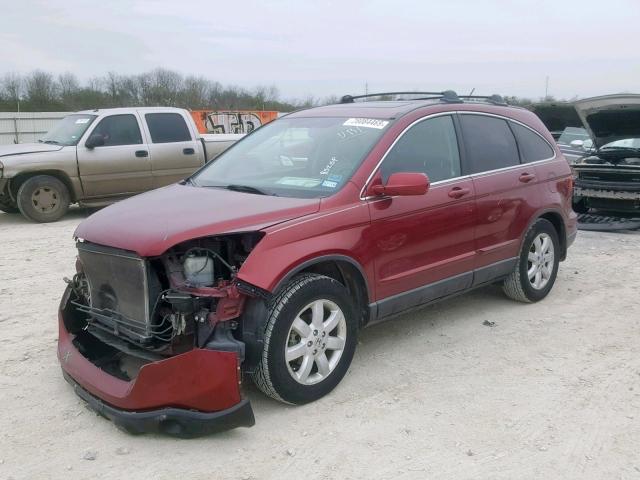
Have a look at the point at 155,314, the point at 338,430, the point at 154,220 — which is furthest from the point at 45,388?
the point at 338,430

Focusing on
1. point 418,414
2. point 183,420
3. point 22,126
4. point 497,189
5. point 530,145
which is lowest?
point 418,414

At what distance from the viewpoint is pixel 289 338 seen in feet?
11.9

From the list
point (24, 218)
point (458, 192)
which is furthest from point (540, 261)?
point (24, 218)

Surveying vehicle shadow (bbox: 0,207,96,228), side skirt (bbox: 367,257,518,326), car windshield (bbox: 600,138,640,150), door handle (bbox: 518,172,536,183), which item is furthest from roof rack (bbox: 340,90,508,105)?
vehicle shadow (bbox: 0,207,96,228)

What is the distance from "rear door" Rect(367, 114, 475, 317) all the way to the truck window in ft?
23.5

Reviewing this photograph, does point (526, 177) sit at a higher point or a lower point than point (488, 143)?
lower

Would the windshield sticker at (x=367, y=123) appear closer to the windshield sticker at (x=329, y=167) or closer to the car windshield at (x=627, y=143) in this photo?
the windshield sticker at (x=329, y=167)

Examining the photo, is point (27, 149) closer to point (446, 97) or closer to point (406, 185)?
point (446, 97)

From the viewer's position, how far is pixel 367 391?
3.94m

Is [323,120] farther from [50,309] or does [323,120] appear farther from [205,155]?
[205,155]

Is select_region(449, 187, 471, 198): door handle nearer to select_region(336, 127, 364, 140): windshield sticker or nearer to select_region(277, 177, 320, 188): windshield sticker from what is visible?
select_region(336, 127, 364, 140): windshield sticker

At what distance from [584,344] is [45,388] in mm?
3922

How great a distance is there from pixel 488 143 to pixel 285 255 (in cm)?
246

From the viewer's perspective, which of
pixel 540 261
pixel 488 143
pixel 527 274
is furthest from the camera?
pixel 540 261
